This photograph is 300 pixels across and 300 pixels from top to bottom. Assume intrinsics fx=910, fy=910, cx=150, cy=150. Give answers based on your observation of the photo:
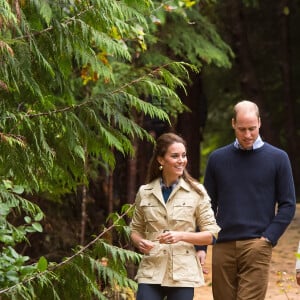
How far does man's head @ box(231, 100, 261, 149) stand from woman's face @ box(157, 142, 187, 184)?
0.64 metres

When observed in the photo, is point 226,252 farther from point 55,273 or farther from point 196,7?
point 196,7

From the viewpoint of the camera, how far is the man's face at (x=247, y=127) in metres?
6.43

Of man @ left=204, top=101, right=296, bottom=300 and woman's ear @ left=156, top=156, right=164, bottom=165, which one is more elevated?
woman's ear @ left=156, top=156, right=164, bottom=165

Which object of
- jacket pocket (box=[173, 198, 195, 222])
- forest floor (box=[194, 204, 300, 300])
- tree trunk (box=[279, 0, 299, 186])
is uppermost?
tree trunk (box=[279, 0, 299, 186])

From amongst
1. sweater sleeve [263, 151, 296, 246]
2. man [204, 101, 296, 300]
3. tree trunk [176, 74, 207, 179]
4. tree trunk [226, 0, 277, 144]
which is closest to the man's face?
man [204, 101, 296, 300]

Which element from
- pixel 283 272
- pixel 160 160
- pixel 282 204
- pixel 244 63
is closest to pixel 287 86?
pixel 244 63

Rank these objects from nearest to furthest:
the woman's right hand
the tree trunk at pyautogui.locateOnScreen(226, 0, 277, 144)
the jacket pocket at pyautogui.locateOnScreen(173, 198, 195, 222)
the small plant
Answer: the woman's right hand → the jacket pocket at pyautogui.locateOnScreen(173, 198, 195, 222) → the small plant → the tree trunk at pyautogui.locateOnScreen(226, 0, 277, 144)

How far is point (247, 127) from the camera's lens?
649 cm

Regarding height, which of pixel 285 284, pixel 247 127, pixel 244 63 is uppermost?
pixel 244 63

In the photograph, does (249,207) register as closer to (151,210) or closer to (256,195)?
(256,195)

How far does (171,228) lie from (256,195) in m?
0.92

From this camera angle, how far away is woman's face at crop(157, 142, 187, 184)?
19.6 feet

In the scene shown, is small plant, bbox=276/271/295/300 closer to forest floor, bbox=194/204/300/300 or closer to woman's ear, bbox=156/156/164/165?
forest floor, bbox=194/204/300/300

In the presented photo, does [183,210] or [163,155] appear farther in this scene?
[163,155]
